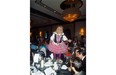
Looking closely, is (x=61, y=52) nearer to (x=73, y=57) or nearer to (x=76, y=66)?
(x=73, y=57)

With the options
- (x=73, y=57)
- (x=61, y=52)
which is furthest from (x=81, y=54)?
(x=61, y=52)

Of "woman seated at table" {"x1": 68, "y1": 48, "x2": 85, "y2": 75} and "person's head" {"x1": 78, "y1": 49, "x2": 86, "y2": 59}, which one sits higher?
"person's head" {"x1": 78, "y1": 49, "x2": 86, "y2": 59}

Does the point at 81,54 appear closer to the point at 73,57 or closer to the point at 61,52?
the point at 73,57

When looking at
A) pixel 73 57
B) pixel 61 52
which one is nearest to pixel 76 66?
pixel 73 57

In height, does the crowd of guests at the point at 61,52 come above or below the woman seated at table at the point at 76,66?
above

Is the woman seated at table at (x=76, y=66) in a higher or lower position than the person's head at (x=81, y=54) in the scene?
lower

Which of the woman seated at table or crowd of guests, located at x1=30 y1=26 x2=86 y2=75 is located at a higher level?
crowd of guests, located at x1=30 y1=26 x2=86 y2=75

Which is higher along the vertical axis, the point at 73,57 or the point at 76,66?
the point at 73,57

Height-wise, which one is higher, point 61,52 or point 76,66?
point 61,52

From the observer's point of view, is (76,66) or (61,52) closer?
(76,66)
